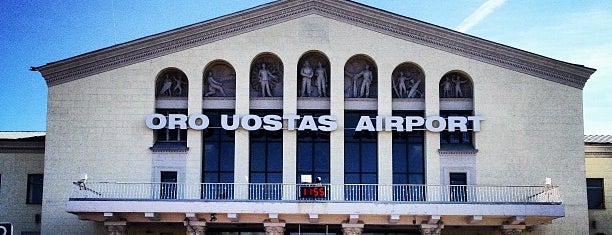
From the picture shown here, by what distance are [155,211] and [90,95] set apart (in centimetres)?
629

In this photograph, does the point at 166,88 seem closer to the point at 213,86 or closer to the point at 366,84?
the point at 213,86

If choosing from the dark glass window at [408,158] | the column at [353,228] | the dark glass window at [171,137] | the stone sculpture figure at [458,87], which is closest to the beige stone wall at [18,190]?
the dark glass window at [171,137]

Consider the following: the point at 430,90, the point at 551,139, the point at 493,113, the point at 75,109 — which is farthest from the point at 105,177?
the point at 551,139

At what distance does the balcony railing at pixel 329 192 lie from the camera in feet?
102

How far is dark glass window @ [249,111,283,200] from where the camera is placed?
104 feet

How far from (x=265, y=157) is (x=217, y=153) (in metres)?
1.98

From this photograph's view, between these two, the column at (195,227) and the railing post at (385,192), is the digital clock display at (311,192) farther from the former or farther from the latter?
the column at (195,227)

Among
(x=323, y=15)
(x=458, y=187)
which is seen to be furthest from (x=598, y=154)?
(x=323, y=15)

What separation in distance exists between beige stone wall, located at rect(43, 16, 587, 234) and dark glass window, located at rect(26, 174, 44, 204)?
3.80 m

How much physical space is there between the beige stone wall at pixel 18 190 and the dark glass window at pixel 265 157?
32.9 feet

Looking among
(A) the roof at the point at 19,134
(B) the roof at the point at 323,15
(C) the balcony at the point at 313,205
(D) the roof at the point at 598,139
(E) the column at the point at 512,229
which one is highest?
(B) the roof at the point at 323,15

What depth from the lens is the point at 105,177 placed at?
103ft

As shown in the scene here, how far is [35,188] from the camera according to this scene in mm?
34812

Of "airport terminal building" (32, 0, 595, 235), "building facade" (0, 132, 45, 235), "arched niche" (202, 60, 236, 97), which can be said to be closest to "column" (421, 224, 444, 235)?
"airport terminal building" (32, 0, 595, 235)
